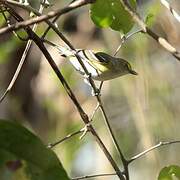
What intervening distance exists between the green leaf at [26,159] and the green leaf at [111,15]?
0.34 meters

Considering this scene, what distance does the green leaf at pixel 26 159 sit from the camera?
0.52m

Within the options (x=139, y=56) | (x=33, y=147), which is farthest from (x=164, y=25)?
(x=33, y=147)

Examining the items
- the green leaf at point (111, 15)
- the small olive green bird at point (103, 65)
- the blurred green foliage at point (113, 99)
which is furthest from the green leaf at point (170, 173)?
the blurred green foliage at point (113, 99)

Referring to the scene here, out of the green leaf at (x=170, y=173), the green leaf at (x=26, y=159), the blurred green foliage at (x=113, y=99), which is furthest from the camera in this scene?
the blurred green foliage at (x=113, y=99)

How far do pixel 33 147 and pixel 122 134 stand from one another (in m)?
2.59

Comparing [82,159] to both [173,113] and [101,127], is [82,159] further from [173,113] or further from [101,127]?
[173,113]

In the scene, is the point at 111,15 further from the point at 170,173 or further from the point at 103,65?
the point at 103,65

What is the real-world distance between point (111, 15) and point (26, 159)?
1.25 ft

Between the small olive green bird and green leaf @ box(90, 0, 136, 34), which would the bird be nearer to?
the small olive green bird

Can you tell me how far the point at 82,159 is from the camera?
Result: 321 cm

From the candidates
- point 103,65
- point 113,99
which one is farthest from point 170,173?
point 113,99

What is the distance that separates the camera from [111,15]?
33.6 inches

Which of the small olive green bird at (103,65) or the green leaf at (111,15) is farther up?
the green leaf at (111,15)

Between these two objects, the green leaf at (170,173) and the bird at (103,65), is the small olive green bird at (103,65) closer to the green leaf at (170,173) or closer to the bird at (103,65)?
the bird at (103,65)
